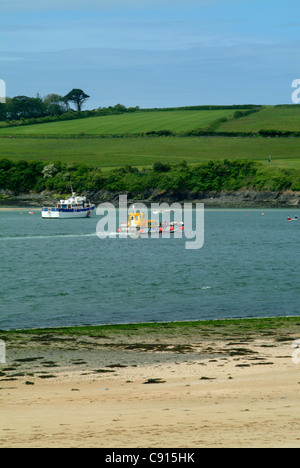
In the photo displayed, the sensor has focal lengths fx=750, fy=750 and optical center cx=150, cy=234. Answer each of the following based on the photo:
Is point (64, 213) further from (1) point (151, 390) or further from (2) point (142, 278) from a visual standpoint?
(1) point (151, 390)

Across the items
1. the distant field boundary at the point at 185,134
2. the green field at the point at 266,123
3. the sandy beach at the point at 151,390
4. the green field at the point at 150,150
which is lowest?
the sandy beach at the point at 151,390

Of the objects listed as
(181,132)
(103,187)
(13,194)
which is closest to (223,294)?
(103,187)

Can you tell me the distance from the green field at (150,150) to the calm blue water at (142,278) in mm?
80528

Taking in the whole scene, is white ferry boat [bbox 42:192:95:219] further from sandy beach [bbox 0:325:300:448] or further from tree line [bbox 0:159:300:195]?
sandy beach [bbox 0:325:300:448]

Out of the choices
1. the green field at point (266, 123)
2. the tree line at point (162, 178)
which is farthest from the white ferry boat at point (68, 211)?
the green field at point (266, 123)

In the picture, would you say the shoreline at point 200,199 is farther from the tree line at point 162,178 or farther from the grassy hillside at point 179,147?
the grassy hillside at point 179,147

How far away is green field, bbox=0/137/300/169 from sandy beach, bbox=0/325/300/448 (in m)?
139

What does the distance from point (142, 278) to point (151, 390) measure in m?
29.2

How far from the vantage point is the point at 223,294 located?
3866 cm

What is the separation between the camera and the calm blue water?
32.8 metres

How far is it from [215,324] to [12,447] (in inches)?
653

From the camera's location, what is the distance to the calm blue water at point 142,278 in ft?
108
